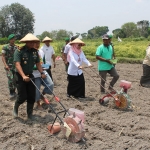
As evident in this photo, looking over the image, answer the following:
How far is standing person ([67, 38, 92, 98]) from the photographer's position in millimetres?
6242

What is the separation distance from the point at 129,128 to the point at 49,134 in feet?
4.65

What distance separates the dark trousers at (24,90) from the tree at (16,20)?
179ft

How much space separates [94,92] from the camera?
7352 millimetres

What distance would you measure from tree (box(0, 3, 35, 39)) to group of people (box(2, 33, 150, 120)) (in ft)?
174

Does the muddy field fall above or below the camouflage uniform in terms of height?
below

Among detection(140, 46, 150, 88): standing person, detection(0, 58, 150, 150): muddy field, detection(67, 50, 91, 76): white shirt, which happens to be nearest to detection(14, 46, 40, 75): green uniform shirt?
detection(0, 58, 150, 150): muddy field

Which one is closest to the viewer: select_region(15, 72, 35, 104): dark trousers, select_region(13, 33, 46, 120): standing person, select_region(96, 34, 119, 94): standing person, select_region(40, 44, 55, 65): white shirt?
select_region(13, 33, 46, 120): standing person

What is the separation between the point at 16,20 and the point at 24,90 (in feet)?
195

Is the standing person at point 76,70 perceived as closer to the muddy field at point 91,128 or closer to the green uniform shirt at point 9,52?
the muddy field at point 91,128

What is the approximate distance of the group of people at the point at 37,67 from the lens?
14.9 feet

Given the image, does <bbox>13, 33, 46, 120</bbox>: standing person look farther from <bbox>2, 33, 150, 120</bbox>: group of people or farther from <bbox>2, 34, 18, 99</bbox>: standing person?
<bbox>2, 34, 18, 99</bbox>: standing person

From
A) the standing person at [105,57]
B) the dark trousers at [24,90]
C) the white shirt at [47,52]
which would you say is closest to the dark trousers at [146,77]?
the standing person at [105,57]

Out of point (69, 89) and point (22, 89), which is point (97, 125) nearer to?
point (22, 89)

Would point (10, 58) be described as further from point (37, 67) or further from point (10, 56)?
point (37, 67)
